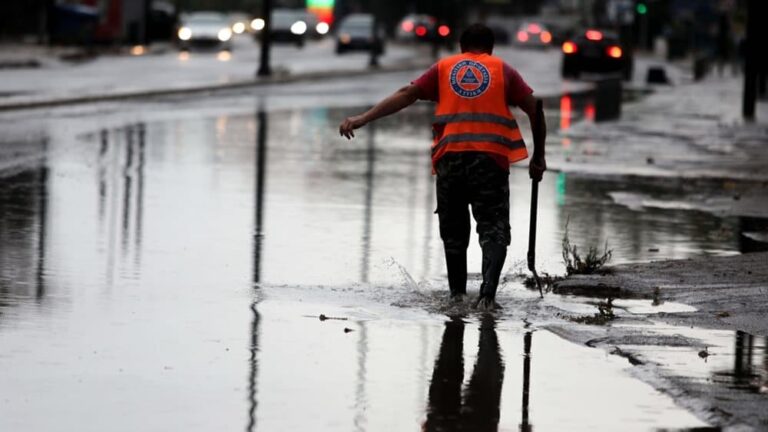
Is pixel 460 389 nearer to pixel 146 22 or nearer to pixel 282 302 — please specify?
pixel 282 302

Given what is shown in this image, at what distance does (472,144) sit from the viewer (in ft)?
33.6

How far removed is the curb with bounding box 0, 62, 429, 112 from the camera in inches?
1217

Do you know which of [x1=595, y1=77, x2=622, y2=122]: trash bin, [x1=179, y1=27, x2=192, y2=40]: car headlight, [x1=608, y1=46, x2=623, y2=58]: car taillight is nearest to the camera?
[x1=595, y1=77, x2=622, y2=122]: trash bin

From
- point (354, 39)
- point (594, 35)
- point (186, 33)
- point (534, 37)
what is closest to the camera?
point (594, 35)

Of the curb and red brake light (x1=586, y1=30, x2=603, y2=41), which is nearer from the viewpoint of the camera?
the curb

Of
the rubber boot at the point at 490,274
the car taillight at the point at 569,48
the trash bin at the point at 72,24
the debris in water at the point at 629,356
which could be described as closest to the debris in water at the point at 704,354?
the debris in water at the point at 629,356

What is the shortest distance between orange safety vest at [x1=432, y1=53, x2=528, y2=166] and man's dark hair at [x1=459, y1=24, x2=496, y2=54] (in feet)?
0.17

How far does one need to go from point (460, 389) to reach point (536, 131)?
9.23 feet

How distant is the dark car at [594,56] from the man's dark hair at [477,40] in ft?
142

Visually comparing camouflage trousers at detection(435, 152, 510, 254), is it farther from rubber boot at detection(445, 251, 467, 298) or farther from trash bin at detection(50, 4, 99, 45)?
trash bin at detection(50, 4, 99, 45)

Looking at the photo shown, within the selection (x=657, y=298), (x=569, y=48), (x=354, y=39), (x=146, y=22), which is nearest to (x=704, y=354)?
(x=657, y=298)

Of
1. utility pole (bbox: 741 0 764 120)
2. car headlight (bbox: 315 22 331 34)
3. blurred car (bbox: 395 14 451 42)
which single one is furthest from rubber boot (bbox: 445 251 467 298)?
car headlight (bbox: 315 22 331 34)

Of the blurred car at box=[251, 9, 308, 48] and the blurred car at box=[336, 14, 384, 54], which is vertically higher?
the blurred car at box=[251, 9, 308, 48]

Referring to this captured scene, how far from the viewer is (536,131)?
1042cm
